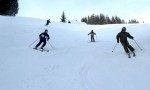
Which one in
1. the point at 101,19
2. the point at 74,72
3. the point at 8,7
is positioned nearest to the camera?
the point at 74,72

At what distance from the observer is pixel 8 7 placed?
66.1 meters

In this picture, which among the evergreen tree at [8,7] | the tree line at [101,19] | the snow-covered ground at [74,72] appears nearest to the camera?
the snow-covered ground at [74,72]

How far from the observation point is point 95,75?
11.5 meters

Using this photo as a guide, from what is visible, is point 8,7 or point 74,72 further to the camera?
point 8,7

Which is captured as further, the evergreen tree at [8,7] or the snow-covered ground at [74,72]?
the evergreen tree at [8,7]

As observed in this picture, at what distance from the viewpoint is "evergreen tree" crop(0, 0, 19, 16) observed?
2508 inches

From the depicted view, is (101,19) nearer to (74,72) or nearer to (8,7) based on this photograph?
(8,7)

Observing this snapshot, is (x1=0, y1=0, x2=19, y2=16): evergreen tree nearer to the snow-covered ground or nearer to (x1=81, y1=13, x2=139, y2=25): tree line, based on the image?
the snow-covered ground

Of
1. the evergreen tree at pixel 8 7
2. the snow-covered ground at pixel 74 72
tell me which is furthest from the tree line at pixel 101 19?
the snow-covered ground at pixel 74 72

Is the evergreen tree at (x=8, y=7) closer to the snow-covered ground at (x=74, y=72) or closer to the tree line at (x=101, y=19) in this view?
the snow-covered ground at (x=74, y=72)

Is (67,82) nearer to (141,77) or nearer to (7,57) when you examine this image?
(141,77)

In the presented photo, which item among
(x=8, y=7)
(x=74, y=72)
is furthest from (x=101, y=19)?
(x=74, y=72)

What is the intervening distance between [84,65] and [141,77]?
385 cm

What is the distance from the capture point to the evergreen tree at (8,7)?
63.7 metres
